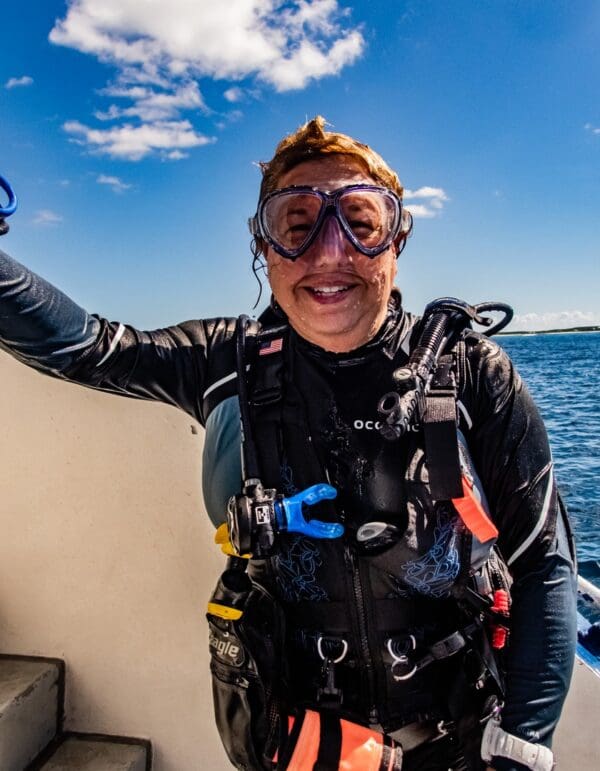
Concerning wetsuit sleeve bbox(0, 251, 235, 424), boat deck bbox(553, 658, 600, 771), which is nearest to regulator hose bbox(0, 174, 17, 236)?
wetsuit sleeve bbox(0, 251, 235, 424)

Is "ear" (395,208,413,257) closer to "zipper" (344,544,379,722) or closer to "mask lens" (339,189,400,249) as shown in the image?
"mask lens" (339,189,400,249)

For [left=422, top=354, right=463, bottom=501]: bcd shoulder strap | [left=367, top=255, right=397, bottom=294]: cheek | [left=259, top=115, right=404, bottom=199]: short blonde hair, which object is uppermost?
[left=259, top=115, right=404, bottom=199]: short blonde hair

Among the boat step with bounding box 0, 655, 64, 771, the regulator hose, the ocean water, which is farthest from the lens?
the ocean water

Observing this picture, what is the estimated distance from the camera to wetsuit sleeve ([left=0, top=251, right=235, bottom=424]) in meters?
1.45

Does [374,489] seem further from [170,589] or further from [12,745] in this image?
[12,745]

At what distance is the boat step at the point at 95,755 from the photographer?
224cm

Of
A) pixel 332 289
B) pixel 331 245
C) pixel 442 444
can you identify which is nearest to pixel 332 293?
pixel 332 289

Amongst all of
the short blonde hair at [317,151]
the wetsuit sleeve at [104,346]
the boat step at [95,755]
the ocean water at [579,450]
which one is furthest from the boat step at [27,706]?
the ocean water at [579,450]

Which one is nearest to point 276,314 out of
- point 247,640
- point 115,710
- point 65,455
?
point 247,640

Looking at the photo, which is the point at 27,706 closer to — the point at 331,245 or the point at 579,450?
the point at 331,245

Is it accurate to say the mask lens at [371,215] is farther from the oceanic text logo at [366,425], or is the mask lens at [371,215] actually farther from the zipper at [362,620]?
the zipper at [362,620]

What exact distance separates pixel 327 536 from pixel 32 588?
1519 millimetres

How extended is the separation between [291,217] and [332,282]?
24cm

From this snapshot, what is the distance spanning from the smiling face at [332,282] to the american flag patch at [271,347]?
8 cm
